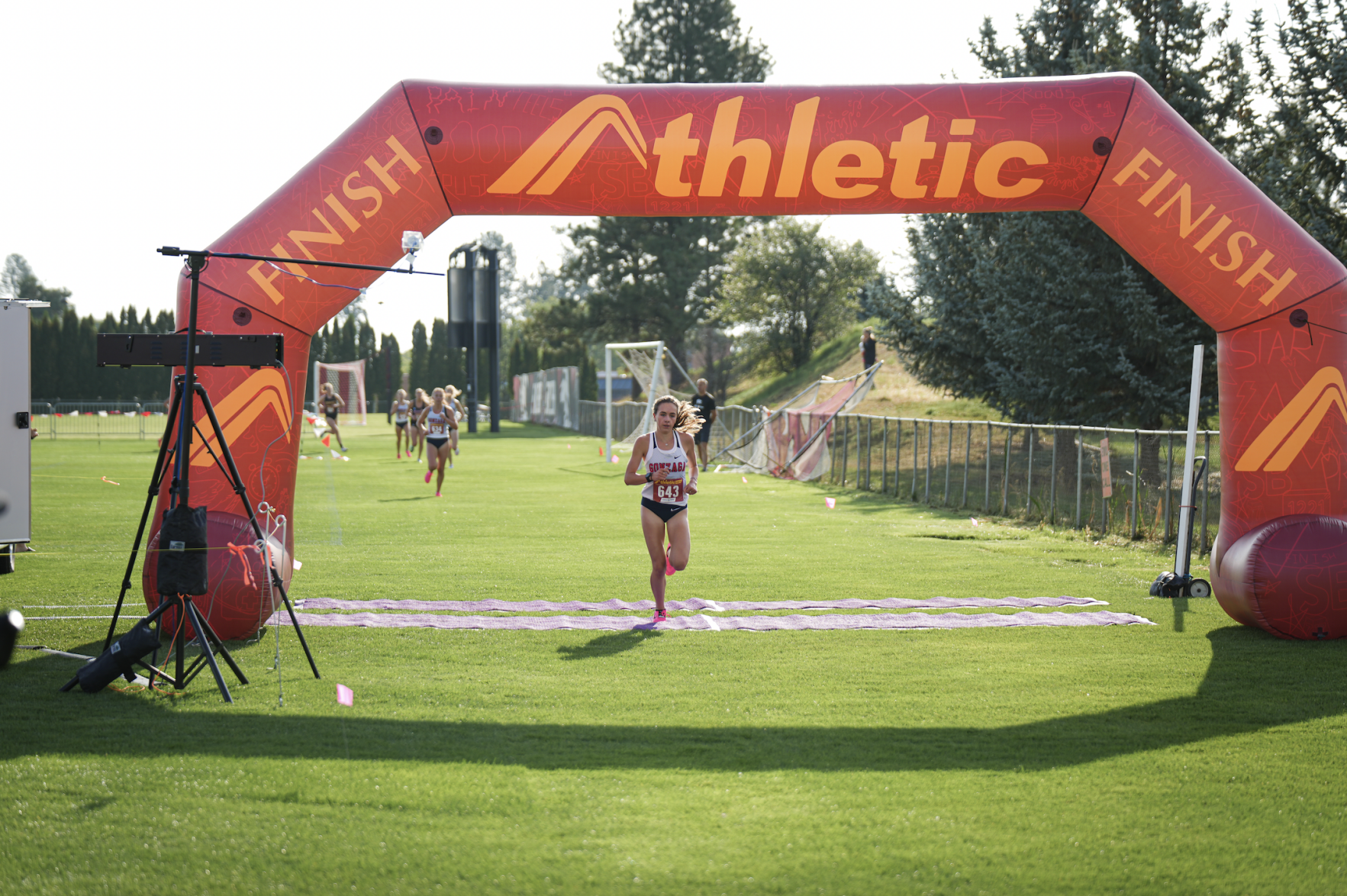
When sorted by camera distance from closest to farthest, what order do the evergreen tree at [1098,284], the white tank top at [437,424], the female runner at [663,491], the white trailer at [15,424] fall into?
1. the female runner at [663,491]
2. the white trailer at [15,424]
3. the white tank top at [437,424]
4. the evergreen tree at [1098,284]

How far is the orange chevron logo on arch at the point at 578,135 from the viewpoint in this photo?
8.27 metres

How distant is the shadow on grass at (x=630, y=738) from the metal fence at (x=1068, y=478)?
5.67 meters

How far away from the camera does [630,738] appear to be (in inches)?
237

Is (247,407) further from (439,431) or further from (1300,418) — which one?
(439,431)

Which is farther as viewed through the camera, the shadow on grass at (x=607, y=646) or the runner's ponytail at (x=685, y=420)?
the runner's ponytail at (x=685, y=420)

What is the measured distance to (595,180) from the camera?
27.5ft

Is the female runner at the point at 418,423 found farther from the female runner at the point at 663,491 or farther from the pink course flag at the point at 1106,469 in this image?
the female runner at the point at 663,491

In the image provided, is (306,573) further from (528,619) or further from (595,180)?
(595,180)

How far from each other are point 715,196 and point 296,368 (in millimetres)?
3292

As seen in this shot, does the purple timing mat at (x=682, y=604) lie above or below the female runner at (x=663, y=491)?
below

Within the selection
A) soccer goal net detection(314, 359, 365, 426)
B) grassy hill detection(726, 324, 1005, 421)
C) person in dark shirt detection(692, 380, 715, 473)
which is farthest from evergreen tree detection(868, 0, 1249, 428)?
soccer goal net detection(314, 359, 365, 426)

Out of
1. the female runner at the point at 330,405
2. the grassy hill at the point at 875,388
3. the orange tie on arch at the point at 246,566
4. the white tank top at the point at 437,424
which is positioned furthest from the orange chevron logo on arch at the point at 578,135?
the female runner at the point at 330,405

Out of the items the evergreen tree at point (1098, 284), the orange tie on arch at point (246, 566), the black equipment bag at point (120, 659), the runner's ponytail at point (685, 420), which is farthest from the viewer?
the evergreen tree at point (1098, 284)

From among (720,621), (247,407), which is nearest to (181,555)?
(247,407)
